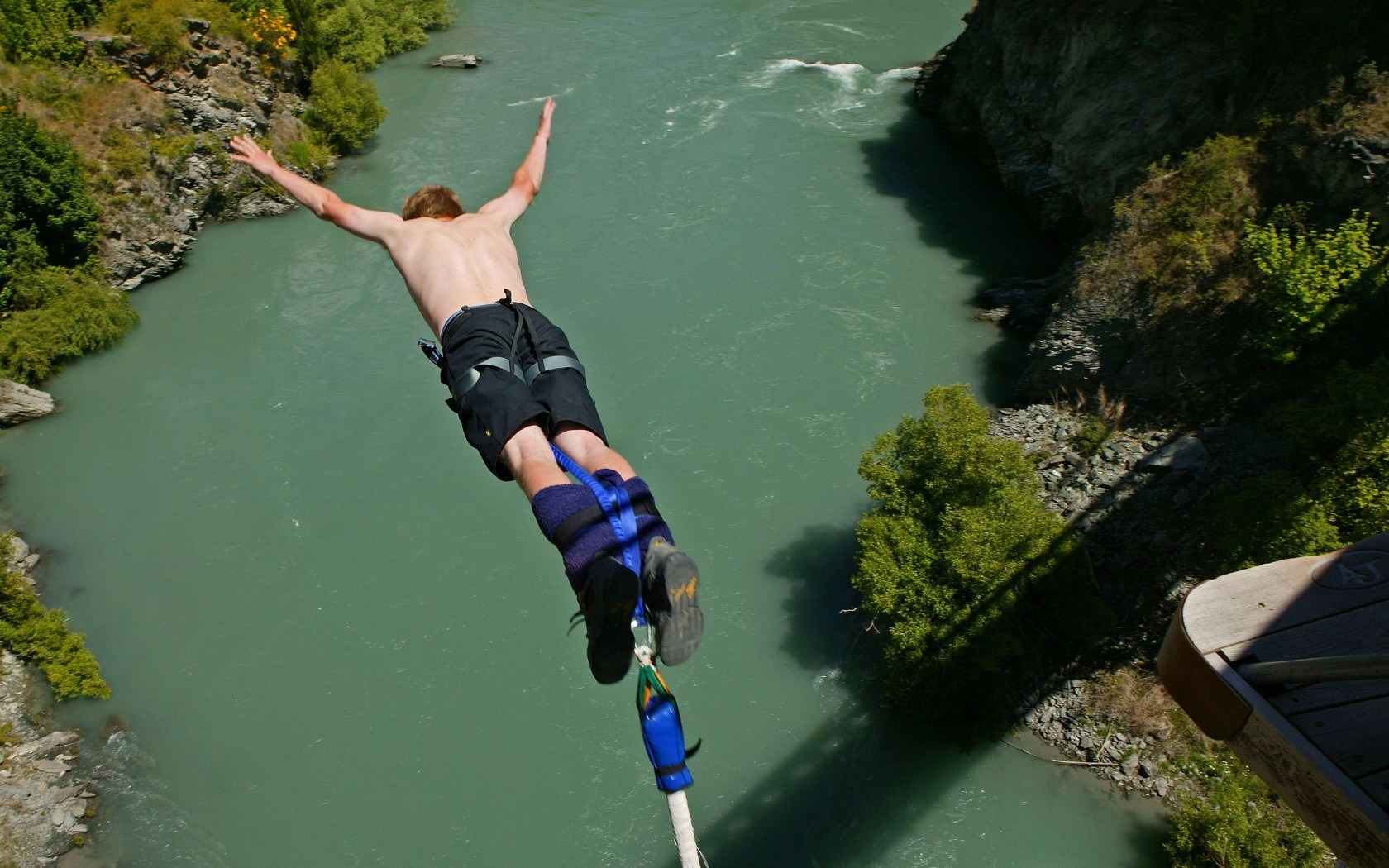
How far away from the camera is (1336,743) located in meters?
2.37

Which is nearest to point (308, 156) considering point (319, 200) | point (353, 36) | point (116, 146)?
point (116, 146)

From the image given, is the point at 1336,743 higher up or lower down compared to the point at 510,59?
higher up

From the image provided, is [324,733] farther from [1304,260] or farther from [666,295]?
[1304,260]

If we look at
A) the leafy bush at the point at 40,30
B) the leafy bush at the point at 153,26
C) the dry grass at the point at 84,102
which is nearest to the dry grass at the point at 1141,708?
the dry grass at the point at 84,102

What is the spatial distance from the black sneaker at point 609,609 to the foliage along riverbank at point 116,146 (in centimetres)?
923

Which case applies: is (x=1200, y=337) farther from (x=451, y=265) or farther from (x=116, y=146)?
(x=116, y=146)

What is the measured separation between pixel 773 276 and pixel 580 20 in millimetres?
12101

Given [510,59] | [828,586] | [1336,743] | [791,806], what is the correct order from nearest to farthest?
1. [1336,743]
2. [791,806]
3. [828,586]
4. [510,59]

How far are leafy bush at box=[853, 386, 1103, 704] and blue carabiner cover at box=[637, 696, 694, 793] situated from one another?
638 cm

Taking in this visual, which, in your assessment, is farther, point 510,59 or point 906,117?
point 510,59

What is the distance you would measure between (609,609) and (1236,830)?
713cm

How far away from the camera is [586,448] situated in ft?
13.3

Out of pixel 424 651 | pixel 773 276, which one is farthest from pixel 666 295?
pixel 424 651

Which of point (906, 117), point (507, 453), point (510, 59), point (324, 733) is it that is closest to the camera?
point (507, 453)
